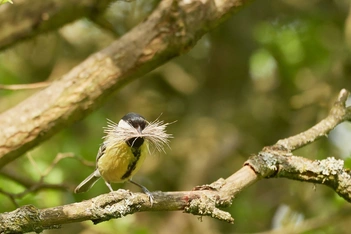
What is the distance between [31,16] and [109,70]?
0.69m

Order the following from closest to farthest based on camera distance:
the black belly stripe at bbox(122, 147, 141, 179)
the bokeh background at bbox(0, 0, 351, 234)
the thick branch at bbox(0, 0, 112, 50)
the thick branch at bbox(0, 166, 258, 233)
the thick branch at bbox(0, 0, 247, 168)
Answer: the thick branch at bbox(0, 166, 258, 233)
the black belly stripe at bbox(122, 147, 141, 179)
the thick branch at bbox(0, 0, 247, 168)
the thick branch at bbox(0, 0, 112, 50)
the bokeh background at bbox(0, 0, 351, 234)

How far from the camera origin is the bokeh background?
4.68 m

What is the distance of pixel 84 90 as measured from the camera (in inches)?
119

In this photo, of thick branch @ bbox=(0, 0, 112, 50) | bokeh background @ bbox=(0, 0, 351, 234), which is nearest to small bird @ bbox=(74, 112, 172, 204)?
thick branch @ bbox=(0, 0, 112, 50)

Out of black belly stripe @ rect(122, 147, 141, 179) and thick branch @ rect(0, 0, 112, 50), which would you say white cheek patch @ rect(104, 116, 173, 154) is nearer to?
black belly stripe @ rect(122, 147, 141, 179)

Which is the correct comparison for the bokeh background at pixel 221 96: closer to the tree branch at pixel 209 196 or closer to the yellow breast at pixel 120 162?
the yellow breast at pixel 120 162

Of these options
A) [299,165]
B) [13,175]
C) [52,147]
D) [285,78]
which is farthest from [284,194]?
[299,165]

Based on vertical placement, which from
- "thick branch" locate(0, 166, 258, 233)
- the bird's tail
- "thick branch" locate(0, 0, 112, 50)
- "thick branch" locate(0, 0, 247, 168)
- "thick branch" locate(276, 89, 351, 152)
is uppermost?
"thick branch" locate(0, 0, 112, 50)

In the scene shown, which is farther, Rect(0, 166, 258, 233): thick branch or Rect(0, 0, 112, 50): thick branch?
Rect(0, 0, 112, 50): thick branch

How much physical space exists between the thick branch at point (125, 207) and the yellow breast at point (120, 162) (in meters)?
0.60

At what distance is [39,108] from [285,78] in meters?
2.88

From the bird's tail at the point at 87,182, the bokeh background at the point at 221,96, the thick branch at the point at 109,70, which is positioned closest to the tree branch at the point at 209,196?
the thick branch at the point at 109,70

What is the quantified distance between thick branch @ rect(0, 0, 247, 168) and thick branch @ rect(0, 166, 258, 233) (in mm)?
916

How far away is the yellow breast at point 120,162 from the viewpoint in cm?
284
